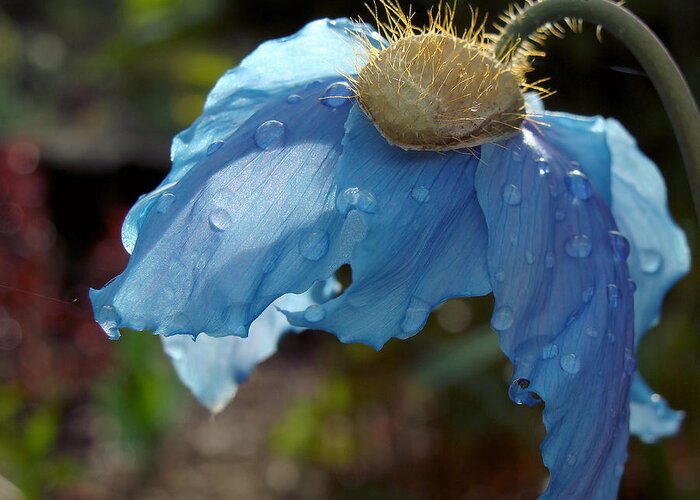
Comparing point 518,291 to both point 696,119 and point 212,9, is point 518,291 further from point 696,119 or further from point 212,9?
point 212,9

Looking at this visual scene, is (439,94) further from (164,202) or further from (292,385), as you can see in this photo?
(292,385)

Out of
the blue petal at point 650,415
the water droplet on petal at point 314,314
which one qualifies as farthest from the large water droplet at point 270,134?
the blue petal at point 650,415

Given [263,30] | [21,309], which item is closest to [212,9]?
[263,30]

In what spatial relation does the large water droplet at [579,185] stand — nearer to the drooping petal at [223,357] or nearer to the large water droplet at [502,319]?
the large water droplet at [502,319]

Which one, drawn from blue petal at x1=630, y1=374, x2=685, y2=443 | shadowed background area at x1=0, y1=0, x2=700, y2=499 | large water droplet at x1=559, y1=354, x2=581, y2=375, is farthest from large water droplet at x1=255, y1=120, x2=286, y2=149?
shadowed background area at x1=0, y1=0, x2=700, y2=499

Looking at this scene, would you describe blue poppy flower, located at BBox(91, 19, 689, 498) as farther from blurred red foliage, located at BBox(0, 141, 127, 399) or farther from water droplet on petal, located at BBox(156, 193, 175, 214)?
blurred red foliage, located at BBox(0, 141, 127, 399)

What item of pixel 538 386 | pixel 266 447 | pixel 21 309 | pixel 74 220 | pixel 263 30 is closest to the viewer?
pixel 538 386
